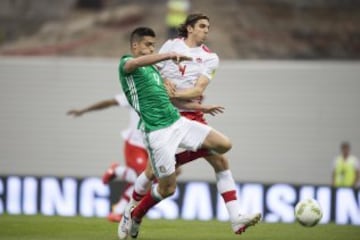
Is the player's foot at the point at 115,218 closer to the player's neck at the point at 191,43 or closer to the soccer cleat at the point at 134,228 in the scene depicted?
the soccer cleat at the point at 134,228

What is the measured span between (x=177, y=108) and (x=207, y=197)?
6.26 metres

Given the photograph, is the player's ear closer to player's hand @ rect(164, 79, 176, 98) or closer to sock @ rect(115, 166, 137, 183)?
player's hand @ rect(164, 79, 176, 98)

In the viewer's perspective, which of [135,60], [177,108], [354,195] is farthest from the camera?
[354,195]

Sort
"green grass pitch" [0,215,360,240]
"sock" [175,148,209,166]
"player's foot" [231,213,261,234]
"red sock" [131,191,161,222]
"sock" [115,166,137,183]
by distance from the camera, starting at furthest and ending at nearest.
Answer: "sock" [115,166,137,183] → "green grass pitch" [0,215,360,240] → "sock" [175,148,209,166] → "red sock" [131,191,161,222] → "player's foot" [231,213,261,234]

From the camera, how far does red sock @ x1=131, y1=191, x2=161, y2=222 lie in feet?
36.6

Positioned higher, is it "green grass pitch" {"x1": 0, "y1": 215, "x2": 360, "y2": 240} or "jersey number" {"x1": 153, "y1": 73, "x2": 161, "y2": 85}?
"jersey number" {"x1": 153, "y1": 73, "x2": 161, "y2": 85}

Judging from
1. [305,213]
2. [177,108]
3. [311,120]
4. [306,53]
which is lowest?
[305,213]

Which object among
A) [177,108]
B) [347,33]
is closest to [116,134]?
[347,33]

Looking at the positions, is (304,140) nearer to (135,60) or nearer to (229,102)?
(229,102)

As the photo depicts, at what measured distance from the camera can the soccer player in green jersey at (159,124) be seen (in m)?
10.9

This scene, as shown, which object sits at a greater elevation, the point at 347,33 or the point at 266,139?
the point at 347,33

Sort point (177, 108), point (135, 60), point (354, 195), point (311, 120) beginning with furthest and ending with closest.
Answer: point (311, 120) < point (354, 195) < point (177, 108) < point (135, 60)

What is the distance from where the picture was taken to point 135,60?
1066 centimetres

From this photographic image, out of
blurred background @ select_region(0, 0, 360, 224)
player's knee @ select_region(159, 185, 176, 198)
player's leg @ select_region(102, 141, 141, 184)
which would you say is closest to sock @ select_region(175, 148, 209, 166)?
player's knee @ select_region(159, 185, 176, 198)
